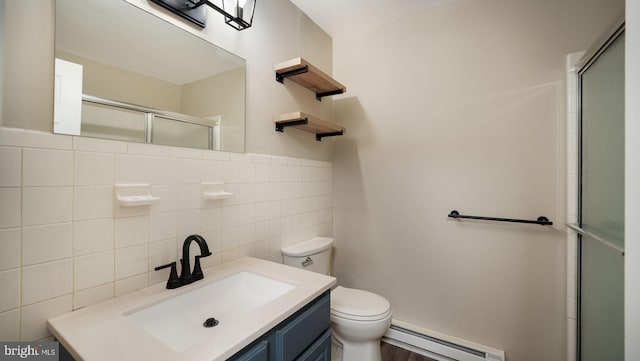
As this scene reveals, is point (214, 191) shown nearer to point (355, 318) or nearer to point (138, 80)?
point (138, 80)

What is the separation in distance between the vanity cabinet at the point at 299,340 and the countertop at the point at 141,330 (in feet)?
0.14

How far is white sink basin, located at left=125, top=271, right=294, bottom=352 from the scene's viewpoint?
0.89 m

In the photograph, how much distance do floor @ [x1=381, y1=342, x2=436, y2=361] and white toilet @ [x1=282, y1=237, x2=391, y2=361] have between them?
11.4 inches

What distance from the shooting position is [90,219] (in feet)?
2.88

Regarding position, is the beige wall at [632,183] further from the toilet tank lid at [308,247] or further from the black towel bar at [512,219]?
the toilet tank lid at [308,247]

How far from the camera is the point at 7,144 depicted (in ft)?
2.38

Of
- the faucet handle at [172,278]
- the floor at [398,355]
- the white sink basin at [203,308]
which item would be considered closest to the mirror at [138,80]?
the faucet handle at [172,278]

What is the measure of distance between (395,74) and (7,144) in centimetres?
209

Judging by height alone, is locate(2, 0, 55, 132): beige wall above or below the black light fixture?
below

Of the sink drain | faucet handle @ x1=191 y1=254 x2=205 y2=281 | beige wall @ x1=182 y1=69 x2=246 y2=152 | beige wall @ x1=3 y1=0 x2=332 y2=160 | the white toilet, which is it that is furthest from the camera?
the white toilet

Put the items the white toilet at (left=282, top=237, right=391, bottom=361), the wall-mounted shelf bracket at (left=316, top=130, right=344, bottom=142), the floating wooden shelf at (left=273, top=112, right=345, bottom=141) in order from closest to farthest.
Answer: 1. the white toilet at (left=282, top=237, right=391, bottom=361)
2. the floating wooden shelf at (left=273, top=112, right=345, bottom=141)
3. the wall-mounted shelf bracket at (left=316, top=130, right=344, bottom=142)

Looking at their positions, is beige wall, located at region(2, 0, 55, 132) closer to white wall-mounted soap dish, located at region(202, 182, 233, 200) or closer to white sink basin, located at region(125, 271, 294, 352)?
white wall-mounted soap dish, located at region(202, 182, 233, 200)

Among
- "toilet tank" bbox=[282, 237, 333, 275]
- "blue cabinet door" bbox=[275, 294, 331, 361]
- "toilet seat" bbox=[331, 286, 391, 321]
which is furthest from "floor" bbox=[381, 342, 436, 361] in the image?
"blue cabinet door" bbox=[275, 294, 331, 361]

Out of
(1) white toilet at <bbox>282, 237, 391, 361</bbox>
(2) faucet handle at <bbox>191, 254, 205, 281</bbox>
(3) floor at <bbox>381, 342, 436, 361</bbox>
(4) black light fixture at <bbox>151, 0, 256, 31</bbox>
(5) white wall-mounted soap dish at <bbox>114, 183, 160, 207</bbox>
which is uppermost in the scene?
(4) black light fixture at <bbox>151, 0, 256, 31</bbox>
